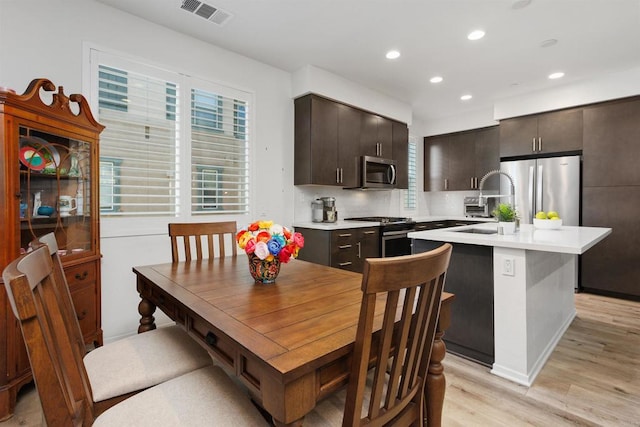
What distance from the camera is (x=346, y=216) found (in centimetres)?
454

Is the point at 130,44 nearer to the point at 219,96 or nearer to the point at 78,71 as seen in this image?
the point at 78,71

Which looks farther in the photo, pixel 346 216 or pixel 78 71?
pixel 346 216

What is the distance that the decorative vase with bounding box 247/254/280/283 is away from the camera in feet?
4.83

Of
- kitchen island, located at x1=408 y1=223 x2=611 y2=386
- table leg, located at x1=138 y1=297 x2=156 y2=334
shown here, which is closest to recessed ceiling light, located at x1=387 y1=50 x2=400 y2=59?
kitchen island, located at x1=408 y1=223 x2=611 y2=386

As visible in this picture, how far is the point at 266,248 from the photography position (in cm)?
143

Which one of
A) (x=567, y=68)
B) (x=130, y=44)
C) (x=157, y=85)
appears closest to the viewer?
(x=130, y=44)

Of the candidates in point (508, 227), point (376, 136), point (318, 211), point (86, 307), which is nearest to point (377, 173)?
point (376, 136)

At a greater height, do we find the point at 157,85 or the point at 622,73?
the point at 622,73

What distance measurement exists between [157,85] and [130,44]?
1.14 feet

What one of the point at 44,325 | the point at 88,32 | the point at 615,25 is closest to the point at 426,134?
the point at 615,25

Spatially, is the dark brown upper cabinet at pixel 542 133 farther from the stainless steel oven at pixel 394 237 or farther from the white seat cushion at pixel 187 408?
the white seat cushion at pixel 187 408

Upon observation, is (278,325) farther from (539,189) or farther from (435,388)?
(539,189)

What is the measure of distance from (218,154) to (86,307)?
5.66 ft

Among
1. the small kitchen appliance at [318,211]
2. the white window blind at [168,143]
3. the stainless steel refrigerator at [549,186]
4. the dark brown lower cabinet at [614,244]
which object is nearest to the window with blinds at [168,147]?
the white window blind at [168,143]
